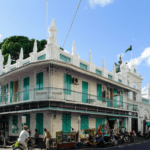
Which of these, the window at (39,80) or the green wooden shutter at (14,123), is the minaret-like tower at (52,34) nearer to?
the window at (39,80)

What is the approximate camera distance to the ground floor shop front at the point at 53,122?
1725cm

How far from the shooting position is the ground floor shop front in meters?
17.2

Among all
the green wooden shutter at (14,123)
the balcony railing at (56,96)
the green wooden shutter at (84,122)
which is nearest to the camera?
the balcony railing at (56,96)

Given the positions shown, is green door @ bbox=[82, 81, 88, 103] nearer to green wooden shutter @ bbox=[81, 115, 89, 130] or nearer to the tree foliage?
green wooden shutter @ bbox=[81, 115, 89, 130]

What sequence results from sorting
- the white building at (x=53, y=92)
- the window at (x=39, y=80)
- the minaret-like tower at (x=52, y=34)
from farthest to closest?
the window at (x=39, y=80)
the minaret-like tower at (x=52, y=34)
the white building at (x=53, y=92)

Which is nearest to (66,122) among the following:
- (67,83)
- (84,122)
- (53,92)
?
(84,122)

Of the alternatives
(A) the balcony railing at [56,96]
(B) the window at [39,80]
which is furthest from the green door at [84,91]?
(B) the window at [39,80]

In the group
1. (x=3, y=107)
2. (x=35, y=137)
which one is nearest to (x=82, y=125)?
(x=35, y=137)

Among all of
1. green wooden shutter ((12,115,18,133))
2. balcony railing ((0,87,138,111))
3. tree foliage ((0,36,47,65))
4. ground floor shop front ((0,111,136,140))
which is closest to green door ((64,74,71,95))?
balcony railing ((0,87,138,111))

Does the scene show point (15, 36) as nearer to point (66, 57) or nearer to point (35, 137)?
point (66, 57)

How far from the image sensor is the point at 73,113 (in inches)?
756

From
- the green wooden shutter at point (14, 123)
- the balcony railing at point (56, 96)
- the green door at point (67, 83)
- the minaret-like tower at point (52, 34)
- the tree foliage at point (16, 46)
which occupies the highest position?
the tree foliage at point (16, 46)

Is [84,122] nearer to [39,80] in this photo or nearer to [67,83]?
[67,83]

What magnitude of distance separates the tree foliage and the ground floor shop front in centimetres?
1461
